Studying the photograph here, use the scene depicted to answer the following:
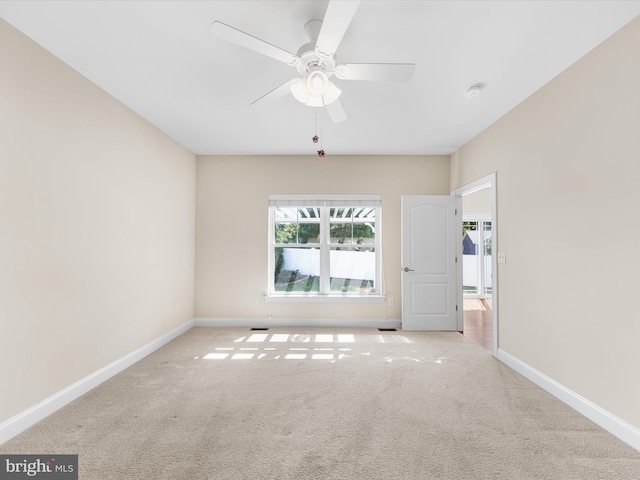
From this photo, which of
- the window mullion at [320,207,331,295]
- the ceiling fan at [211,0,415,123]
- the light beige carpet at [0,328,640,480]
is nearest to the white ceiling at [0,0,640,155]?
the ceiling fan at [211,0,415,123]

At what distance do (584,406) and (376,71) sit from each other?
9.21 ft

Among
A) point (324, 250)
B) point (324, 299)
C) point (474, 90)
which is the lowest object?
point (324, 299)

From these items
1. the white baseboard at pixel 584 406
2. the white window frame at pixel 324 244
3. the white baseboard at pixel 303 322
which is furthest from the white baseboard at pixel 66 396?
the white baseboard at pixel 584 406

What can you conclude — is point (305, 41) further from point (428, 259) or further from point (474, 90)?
point (428, 259)

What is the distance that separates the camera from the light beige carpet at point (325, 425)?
5.40 feet

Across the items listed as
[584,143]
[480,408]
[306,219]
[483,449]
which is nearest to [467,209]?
[306,219]

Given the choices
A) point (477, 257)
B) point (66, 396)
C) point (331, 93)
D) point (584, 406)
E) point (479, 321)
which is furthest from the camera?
point (477, 257)

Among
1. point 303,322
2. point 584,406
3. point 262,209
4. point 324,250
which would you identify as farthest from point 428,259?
point 262,209

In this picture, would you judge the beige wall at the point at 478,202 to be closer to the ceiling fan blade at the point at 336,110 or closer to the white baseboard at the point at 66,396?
the ceiling fan blade at the point at 336,110

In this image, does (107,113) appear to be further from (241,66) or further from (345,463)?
(345,463)

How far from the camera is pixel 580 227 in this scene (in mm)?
2209

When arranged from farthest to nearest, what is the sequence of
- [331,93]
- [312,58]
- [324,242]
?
1. [324,242]
2. [331,93]
3. [312,58]

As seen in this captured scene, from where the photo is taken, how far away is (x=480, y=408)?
224cm

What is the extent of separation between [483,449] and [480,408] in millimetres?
Answer: 506
